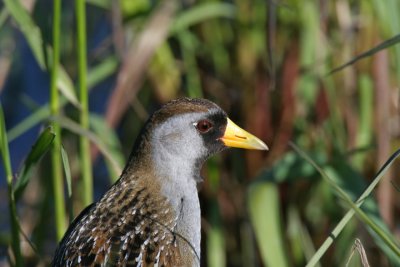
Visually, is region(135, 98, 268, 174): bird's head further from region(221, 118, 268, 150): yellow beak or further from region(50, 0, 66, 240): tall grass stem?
region(50, 0, 66, 240): tall grass stem

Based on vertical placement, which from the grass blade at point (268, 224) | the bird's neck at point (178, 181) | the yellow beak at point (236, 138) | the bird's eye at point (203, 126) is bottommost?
the grass blade at point (268, 224)

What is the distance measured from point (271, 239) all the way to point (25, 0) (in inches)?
60.4

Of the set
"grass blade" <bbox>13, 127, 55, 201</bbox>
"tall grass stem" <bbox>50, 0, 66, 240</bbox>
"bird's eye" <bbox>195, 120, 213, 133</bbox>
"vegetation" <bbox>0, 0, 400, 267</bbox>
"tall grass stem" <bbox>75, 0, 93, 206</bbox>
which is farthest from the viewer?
"vegetation" <bbox>0, 0, 400, 267</bbox>

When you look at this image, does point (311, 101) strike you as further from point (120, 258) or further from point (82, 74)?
point (120, 258)

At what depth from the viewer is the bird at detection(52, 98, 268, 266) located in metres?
3.15

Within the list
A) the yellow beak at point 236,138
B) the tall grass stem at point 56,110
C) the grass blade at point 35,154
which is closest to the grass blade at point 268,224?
the yellow beak at point 236,138

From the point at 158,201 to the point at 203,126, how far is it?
0.36m

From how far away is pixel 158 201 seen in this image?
3488mm

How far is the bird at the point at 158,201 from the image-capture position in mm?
3152

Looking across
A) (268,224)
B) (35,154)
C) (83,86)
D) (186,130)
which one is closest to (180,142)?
(186,130)

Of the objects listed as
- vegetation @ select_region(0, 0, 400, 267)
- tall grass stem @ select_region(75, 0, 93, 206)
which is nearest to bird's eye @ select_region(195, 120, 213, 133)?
tall grass stem @ select_region(75, 0, 93, 206)

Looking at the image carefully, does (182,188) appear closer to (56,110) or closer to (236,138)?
(236,138)

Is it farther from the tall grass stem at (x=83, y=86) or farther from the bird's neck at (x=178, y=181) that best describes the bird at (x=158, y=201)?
the tall grass stem at (x=83, y=86)

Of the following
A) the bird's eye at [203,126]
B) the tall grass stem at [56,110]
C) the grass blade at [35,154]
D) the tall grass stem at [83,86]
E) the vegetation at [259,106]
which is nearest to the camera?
the grass blade at [35,154]
